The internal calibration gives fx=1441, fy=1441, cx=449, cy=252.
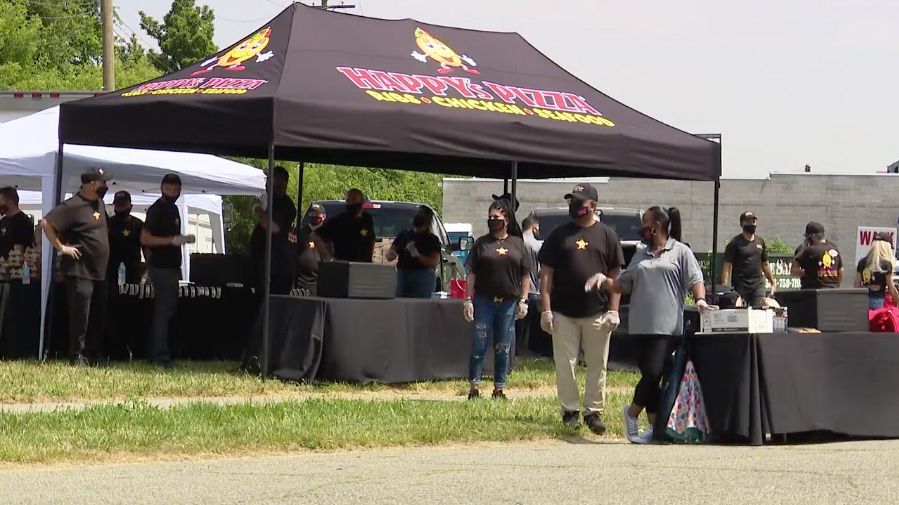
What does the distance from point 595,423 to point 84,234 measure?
254 inches

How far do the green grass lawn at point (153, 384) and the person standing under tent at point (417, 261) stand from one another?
2019 millimetres

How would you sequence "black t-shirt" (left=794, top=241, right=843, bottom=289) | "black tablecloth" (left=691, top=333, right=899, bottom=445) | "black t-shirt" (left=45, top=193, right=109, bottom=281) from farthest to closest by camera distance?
"black t-shirt" (left=794, top=241, right=843, bottom=289), "black t-shirt" (left=45, top=193, right=109, bottom=281), "black tablecloth" (left=691, top=333, right=899, bottom=445)

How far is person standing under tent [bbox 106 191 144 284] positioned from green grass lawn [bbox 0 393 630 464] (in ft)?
16.2

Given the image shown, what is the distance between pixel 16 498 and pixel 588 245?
5.07 meters

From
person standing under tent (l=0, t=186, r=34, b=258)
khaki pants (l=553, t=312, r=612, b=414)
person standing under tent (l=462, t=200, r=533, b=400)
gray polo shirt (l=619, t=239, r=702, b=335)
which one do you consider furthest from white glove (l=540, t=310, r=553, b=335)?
person standing under tent (l=0, t=186, r=34, b=258)

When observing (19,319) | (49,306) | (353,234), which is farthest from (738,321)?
(19,319)

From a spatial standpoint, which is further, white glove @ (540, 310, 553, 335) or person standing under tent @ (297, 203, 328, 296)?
person standing under tent @ (297, 203, 328, 296)

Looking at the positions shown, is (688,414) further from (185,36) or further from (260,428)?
(185,36)

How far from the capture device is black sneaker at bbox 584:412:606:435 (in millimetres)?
11445

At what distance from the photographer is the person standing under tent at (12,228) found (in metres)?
16.4

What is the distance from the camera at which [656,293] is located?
10.8 metres

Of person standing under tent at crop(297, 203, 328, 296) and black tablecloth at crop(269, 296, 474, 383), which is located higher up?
person standing under tent at crop(297, 203, 328, 296)

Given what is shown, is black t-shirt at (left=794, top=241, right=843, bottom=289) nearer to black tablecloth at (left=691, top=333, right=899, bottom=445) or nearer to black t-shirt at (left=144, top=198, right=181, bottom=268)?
black tablecloth at (left=691, top=333, right=899, bottom=445)

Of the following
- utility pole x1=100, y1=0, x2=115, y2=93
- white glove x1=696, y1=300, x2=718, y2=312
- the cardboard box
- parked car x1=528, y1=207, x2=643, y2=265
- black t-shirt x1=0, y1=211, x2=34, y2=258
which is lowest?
the cardboard box
